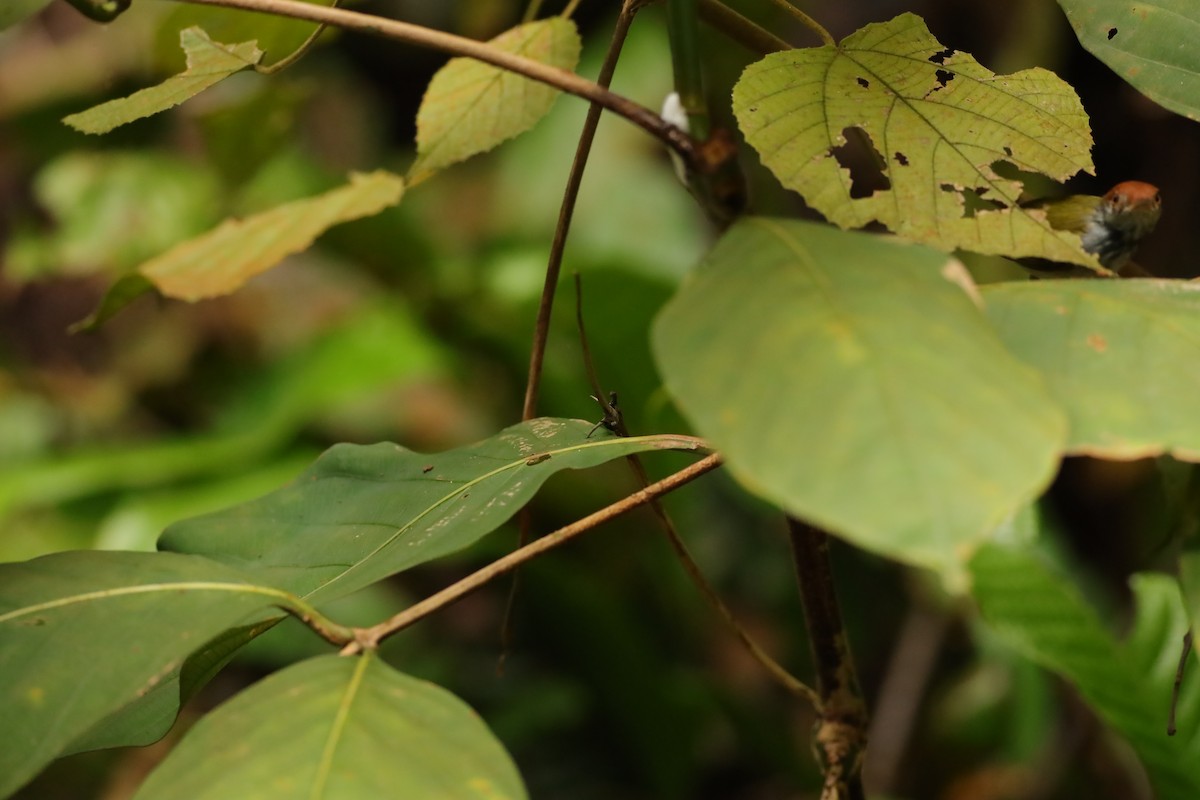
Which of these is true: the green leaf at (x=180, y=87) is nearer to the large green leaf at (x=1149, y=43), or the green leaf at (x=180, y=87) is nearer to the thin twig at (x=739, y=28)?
the thin twig at (x=739, y=28)

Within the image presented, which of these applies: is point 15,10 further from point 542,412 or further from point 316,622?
point 542,412

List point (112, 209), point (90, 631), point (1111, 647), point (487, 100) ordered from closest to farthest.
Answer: point (90, 631) → point (487, 100) → point (1111, 647) → point (112, 209)

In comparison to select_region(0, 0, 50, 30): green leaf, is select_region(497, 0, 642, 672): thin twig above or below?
below

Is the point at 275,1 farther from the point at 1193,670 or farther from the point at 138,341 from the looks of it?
the point at 138,341

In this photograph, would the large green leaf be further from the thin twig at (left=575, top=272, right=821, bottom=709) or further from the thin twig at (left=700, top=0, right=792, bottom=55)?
the thin twig at (left=575, top=272, right=821, bottom=709)

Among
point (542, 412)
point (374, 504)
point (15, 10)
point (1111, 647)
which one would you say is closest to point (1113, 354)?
point (374, 504)

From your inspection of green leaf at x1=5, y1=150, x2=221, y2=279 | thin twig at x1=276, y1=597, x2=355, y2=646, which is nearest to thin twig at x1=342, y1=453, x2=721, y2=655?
thin twig at x1=276, y1=597, x2=355, y2=646

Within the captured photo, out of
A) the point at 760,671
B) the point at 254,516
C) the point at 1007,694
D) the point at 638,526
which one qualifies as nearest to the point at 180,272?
the point at 254,516
